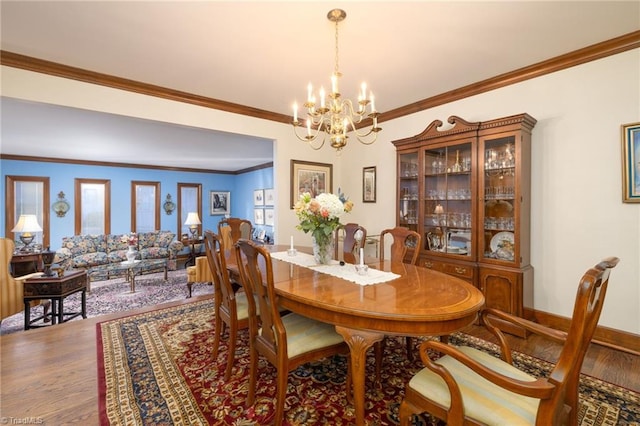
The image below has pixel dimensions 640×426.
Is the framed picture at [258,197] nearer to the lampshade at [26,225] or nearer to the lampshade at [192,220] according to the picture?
the lampshade at [192,220]

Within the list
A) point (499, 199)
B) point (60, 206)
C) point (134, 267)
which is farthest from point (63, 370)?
point (60, 206)

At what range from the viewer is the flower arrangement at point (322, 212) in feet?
6.64

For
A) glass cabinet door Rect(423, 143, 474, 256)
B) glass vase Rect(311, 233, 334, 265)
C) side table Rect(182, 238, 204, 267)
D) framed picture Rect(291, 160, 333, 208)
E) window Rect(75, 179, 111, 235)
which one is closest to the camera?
glass vase Rect(311, 233, 334, 265)

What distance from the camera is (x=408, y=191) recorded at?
3.65 meters

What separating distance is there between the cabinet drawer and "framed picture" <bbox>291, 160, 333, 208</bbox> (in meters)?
1.99

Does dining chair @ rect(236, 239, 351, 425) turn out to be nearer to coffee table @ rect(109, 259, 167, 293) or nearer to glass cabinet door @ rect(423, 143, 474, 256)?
glass cabinet door @ rect(423, 143, 474, 256)

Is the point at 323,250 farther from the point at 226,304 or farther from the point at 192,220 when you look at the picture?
the point at 192,220

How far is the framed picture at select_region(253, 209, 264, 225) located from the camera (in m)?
7.45

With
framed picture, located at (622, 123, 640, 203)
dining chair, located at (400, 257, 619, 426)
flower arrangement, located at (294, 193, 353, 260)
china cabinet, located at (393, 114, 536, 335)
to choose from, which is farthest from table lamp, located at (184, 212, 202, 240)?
framed picture, located at (622, 123, 640, 203)

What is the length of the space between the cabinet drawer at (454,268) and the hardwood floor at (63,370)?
52 cm

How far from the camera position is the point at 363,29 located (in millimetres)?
2145

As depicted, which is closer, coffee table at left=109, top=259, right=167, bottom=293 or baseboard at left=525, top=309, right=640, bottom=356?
baseboard at left=525, top=309, right=640, bottom=356

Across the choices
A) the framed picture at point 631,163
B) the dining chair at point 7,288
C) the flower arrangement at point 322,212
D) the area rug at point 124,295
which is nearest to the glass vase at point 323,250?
the flower arrangement at point 322,212

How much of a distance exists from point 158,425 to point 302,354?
2.88 feet
